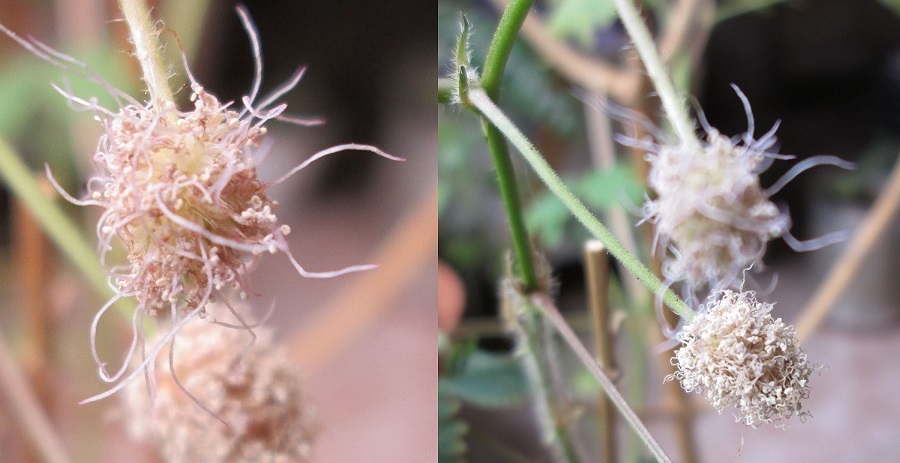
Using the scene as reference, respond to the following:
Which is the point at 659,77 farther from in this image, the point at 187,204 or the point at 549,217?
the point at 549,217

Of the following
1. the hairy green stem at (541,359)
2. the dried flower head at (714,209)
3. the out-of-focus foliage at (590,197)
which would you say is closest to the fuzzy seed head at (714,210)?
the dried flower head at (714,209)

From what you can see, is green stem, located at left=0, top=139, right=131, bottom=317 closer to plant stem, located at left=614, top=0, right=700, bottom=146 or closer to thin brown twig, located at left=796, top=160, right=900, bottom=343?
plant stem, located at left=614, top=0, right=700, bottom=146

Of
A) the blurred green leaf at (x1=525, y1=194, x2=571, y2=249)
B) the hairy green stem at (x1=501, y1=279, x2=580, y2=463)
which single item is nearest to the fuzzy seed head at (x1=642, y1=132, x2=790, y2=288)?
the hairy green stem at (x1=501, y1=279, x2=580, y2=463)

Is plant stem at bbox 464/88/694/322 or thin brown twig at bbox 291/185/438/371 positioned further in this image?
thin brown twig at bbox 291/185/438/371

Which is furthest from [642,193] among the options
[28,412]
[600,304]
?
[28,412]

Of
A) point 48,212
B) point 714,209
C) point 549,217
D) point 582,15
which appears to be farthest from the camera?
point 549,217

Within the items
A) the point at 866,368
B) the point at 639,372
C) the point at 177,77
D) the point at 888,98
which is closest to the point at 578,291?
the point at 639,372

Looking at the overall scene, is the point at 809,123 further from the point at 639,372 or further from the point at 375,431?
the point at 375,431
